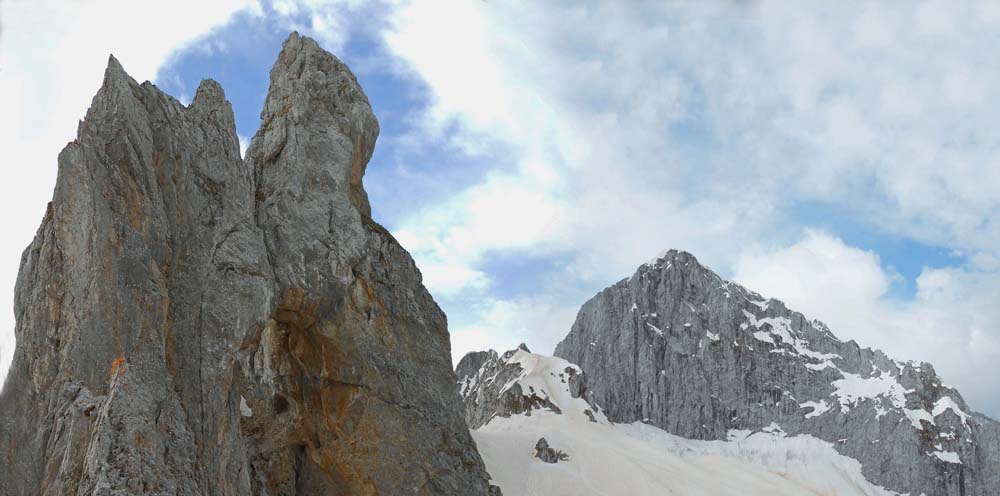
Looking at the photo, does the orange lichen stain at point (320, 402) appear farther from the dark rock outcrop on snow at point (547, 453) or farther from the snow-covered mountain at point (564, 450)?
the dark rock outcrop on snow at point (547, 453)

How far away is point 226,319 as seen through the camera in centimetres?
2298

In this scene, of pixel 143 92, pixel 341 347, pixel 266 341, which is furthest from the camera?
pixel 266 341

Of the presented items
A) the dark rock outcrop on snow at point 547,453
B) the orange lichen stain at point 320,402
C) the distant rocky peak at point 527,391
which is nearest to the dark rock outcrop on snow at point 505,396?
the distant rocky peak at point 527,391

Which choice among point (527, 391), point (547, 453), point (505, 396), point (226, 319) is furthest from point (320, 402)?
point (527, 391)

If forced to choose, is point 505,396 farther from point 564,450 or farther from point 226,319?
point 226,319

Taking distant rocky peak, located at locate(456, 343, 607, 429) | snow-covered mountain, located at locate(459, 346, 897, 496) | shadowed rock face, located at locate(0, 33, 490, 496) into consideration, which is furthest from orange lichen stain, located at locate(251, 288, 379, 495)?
distant rocky peak, located at locate(456, 343, 607, 429)

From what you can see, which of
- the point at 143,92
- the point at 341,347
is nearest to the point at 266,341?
the point at 341,347

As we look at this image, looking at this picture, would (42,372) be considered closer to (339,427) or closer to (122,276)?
(122,276)

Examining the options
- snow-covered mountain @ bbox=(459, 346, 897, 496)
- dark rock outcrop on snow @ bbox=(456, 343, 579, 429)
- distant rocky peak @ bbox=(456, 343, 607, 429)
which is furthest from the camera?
distant rocky peak @ bbox=(456, 343, 607, 429)

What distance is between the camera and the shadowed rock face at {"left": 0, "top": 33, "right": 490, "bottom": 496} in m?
18.9

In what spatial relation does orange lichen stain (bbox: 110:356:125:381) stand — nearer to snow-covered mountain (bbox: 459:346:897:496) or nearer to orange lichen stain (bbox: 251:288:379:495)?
orange lichen stain (bbox: 251:288:379:495)

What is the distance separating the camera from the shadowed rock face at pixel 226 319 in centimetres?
1891

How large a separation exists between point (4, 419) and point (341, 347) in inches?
454

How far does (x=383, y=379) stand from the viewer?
2994 cm
